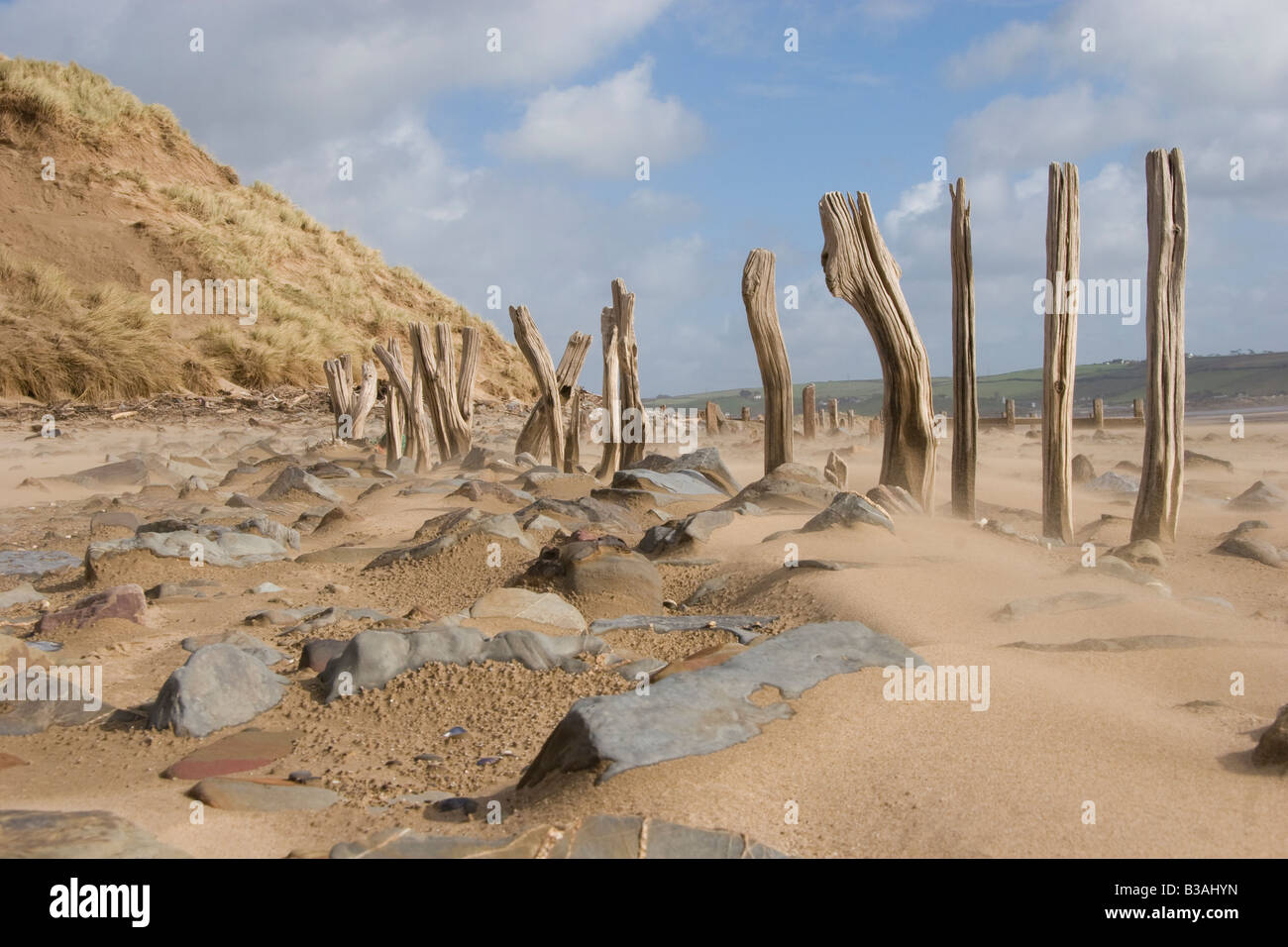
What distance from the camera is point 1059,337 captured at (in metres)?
6.60

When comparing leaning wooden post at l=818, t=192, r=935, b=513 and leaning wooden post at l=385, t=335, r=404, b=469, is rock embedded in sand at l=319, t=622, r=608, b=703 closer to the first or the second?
leaning wooden post at l=818, t=192, r=935, b=513

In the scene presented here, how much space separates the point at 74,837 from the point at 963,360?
6112mm

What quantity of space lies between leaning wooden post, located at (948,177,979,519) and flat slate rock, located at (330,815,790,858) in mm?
5166

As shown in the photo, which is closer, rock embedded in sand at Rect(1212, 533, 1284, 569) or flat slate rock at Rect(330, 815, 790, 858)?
flat slate rock at Rect(330, 815, 790, 858)

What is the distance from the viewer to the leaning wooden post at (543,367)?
1207cm

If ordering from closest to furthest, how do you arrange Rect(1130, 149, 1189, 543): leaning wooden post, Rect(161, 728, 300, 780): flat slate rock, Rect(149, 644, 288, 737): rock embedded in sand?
1. Rect(161, 728, 300, 780): flat slate rock
2. Rect(149, 644, 288, 737): rock embedded in sand
3. Rect(1130, 149, 1189, 543): leaning wooden post

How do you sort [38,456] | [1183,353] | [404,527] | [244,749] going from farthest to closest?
[38,456], [404,527], [1183,353], [244,749]

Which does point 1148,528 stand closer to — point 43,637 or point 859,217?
point 859,217

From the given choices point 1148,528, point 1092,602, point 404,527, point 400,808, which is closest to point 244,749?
point 400,808

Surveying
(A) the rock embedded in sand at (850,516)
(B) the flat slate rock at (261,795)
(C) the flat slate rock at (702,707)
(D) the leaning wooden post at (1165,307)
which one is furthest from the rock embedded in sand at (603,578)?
(D) the leaning wooden post at (1165,307)

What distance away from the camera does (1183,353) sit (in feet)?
21.5

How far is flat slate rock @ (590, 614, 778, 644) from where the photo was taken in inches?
202

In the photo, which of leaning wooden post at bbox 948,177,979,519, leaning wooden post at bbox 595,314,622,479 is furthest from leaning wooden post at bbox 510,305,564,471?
leaning wooden post at bbox 948,177,979,519

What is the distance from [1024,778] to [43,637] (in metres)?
4.76
